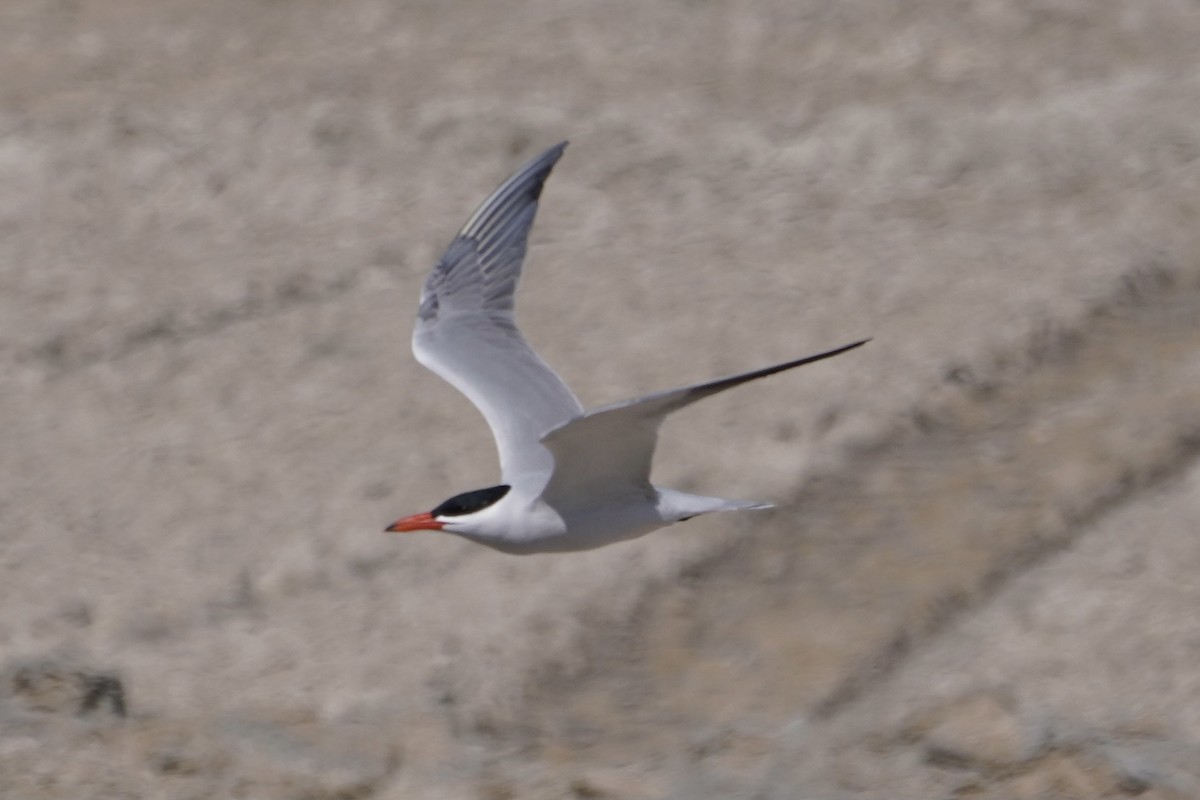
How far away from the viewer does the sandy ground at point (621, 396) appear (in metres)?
7.89

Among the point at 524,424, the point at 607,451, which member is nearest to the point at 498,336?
the point at 524,424

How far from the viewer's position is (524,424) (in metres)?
7.66

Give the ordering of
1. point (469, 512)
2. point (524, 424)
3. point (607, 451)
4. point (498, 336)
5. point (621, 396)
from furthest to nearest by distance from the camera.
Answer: point (621, 396), point (498, 336), point (524, 424), point (469, 512), point (607, 451)

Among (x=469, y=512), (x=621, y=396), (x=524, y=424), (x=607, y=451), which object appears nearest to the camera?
(x=607, y=451)

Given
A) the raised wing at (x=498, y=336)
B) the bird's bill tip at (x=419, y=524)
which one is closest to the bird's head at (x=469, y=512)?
the bird's bill tip at (x=419, y=524)

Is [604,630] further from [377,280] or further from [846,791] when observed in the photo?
[377,280]

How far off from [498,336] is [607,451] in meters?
1.40

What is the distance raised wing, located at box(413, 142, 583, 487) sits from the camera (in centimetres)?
764

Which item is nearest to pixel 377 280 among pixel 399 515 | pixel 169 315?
pixel 169 315

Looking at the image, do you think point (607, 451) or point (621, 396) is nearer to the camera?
point (607, 451)

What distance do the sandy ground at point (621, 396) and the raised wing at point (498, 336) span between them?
1.20 meters

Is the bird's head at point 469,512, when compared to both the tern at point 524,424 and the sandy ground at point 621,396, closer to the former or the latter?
the tern at point 524,424

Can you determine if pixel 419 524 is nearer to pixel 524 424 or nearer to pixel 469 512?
pixel 469 512

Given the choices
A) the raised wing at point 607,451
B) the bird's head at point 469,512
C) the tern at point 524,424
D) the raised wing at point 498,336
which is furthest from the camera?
the raised wing at point 498,336
